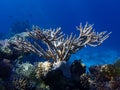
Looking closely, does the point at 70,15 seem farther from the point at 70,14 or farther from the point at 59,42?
the point at 59,42

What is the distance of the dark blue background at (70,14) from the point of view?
2439 inches

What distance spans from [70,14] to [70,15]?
1.15 meters

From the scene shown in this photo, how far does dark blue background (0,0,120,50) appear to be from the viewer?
61950 mm

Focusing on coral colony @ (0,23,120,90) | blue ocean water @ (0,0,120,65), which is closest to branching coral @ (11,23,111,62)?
coral colony @ (0,23,120,90)

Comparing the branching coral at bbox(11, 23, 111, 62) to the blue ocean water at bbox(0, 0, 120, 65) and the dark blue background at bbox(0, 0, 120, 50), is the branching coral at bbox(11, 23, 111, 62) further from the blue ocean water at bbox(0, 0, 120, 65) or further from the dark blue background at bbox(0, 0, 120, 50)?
the dark blue background at bbox(0, 0, 120, 50)

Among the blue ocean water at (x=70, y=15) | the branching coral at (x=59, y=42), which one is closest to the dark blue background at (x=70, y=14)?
the blue ocean water at (x=70, y=15)

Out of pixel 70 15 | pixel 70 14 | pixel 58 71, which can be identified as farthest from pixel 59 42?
pixel 70 14

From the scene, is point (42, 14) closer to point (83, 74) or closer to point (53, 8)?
point (53, 8)

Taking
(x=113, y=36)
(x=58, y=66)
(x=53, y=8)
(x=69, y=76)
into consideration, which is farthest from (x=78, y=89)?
(x=53, y=8)

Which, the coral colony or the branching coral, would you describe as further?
the branching coral

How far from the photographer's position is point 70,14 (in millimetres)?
78375

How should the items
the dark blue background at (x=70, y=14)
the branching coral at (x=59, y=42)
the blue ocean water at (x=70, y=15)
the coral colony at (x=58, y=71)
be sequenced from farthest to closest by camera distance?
the dark blue background at (x=70, y=14)
the blue ocean water at (x=70, y=15)
the branching coral at (x=59, y=42)
the coral colony at (x=58, y=71)

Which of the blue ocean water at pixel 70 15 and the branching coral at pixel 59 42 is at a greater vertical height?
the blue ocean water at pixel 70 15

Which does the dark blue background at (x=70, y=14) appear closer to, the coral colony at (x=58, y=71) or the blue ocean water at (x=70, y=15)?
the blue ocean water at (x=70, y=15)
